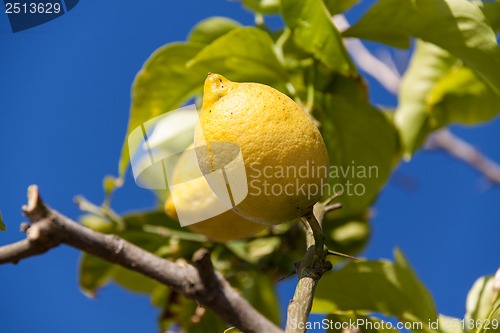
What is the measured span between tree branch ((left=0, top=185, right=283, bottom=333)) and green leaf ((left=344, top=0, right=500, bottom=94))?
469mm

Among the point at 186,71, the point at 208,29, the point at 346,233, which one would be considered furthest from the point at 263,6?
the point at 346,233

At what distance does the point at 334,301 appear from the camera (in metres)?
0.97

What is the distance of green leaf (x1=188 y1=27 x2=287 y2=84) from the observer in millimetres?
996

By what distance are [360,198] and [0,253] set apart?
27.7 inches

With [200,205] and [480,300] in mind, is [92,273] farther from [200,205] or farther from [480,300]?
[480,300]

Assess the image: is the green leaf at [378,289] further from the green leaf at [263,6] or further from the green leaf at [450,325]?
the green leaf at [263,6]

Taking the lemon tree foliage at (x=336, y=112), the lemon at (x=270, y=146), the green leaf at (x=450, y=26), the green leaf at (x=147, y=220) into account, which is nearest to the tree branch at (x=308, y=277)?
the lemon at (x=270, y=146)

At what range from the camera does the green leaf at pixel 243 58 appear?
100 cm

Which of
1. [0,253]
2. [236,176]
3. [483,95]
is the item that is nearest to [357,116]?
[483,95]

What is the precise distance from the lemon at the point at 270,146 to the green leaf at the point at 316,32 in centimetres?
30

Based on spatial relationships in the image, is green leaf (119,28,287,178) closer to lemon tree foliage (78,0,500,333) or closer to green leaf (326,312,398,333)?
lemon tree foliage (78,0,500,333)

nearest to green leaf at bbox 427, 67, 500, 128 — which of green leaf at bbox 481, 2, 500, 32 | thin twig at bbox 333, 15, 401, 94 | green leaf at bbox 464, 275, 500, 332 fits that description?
green leaf at bbox 481, 2, 500, 32

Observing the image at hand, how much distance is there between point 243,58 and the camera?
105cm

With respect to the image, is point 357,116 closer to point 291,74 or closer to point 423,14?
point 291,74
